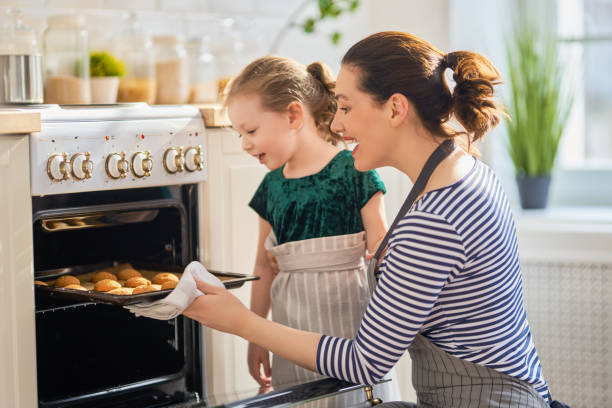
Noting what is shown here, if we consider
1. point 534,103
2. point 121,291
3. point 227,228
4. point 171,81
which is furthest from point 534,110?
point 121,291

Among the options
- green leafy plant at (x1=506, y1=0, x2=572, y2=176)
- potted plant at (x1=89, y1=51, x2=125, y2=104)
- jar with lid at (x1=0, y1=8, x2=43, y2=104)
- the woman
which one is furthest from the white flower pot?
green leafy plant at (x1=506, y1=0, x2=572, y2=176)

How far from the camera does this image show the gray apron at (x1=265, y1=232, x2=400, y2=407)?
178cm

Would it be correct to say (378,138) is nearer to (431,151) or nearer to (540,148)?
(431,151)

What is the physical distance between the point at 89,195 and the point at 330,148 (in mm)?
528

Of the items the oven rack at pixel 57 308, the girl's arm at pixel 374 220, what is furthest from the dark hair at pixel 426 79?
the oven rack at pixel 57 308

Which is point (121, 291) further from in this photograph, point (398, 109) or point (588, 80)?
point (588, 80)

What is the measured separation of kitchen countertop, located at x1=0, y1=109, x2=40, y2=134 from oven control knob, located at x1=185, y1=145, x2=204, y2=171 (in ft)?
1.22

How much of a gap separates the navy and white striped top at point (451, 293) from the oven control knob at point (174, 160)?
586 mm

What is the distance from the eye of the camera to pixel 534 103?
2939mm

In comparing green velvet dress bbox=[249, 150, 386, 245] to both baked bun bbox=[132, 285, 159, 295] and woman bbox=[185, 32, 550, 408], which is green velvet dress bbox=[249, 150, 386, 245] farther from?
baked bun bbox=[132, 285, 159, 295]

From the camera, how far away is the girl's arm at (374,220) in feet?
5.73

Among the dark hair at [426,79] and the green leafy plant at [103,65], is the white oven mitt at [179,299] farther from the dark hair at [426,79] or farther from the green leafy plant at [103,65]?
the green leafy plant at [103,65]

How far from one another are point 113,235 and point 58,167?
29 centimetres

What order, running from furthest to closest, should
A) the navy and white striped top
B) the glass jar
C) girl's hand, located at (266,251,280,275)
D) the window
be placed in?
the window → the glass jar → girl's hand, located at (266,251,280,275) → the navy and white striped top
